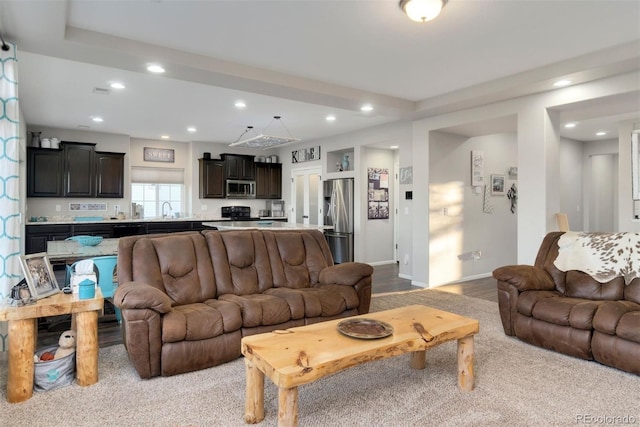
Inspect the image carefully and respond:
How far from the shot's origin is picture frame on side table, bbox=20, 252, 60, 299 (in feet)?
8.19

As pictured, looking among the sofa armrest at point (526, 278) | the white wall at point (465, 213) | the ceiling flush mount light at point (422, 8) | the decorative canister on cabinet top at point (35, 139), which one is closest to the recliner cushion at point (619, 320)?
the sofa armrest at point (526, 278)

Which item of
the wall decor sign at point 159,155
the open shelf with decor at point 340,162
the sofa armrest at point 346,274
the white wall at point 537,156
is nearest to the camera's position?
the sofa armrest at point 346,274

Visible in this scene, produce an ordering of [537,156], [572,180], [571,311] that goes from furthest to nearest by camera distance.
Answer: [572,180]
[537,156]
[571,311]

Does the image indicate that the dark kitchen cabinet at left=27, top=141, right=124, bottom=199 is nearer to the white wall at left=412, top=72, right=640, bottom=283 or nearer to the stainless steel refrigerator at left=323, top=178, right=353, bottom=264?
the stainless steel refrigerator at left=323, top=178, right=353, bottom=264

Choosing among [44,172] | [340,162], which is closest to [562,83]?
[340,162]

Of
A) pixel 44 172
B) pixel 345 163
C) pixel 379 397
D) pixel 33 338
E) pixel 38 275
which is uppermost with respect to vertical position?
pixel 345 163

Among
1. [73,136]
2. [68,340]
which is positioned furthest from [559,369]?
[73,136]

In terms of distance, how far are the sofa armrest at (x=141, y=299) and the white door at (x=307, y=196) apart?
5.60 metres

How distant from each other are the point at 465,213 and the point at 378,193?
1924mm

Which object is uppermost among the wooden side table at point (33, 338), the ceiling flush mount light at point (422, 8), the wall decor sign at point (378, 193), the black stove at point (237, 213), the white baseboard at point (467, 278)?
the ceiling flush mount light at point (422, 8)

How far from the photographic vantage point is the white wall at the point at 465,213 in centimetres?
570

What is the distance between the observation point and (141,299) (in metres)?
2.53

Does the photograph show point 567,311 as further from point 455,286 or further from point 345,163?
point 345,163

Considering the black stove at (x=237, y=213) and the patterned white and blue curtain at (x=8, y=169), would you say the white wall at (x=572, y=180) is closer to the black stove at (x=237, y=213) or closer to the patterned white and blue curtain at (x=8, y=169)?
the black stove at (x=237, y=213)
